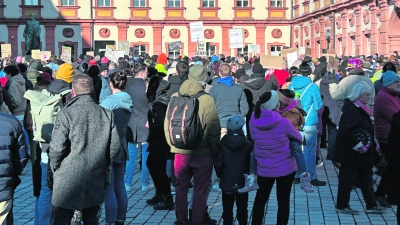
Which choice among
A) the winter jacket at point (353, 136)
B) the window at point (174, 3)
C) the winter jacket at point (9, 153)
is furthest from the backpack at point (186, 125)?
the window at point (174, 3)

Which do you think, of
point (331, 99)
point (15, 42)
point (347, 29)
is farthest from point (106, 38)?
point (331, 99)

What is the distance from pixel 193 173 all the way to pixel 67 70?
75.4 inches

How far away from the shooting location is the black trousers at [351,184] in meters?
8.43

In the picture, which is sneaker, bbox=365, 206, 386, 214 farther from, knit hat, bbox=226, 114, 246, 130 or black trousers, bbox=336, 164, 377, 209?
knit hat, bbox=226, 114, 246, 130

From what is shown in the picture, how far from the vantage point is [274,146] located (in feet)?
23.0

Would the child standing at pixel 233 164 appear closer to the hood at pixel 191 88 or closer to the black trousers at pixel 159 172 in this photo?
the hood at pixel 191 88

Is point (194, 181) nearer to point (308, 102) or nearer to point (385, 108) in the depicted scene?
point (385, 108)

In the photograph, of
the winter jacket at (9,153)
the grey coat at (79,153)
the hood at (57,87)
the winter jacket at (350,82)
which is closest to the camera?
the grey coat at (79,153)

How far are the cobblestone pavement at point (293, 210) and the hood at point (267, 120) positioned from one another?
157 cm

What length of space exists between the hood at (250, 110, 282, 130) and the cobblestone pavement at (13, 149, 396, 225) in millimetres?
1570

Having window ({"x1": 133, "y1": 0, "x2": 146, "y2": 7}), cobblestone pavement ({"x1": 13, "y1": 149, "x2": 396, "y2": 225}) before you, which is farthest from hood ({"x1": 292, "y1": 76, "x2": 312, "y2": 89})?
window ({"x1": 133, "y1": 0, "x2": 146, "y2": 7})

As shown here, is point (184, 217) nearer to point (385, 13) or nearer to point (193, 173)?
point (193, 173)

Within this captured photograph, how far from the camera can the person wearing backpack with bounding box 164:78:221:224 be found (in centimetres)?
725

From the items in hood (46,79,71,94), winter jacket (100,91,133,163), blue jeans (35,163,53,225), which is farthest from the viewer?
winter jacket (100,91,133,163)
